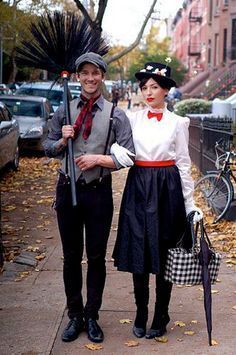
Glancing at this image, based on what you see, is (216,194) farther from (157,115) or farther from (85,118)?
(85,118)

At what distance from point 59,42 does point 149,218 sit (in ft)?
4.77

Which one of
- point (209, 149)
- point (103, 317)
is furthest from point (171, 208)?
point (209, 149)

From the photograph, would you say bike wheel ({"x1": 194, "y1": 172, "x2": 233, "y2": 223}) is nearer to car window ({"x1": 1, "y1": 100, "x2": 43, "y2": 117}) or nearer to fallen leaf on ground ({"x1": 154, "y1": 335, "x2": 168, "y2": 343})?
fallen leaf on ground ({"x1": 154, "y1": 335, "x2": 168, "y2": 343})

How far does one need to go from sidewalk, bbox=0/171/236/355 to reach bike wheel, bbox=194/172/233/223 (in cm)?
225

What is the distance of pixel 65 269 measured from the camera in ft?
15.0

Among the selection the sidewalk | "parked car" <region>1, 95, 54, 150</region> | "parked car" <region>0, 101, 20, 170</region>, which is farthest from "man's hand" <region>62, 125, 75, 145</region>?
"parked car" <region>1, 95, 54, 150</region>

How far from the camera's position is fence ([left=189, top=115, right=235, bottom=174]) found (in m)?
10.3

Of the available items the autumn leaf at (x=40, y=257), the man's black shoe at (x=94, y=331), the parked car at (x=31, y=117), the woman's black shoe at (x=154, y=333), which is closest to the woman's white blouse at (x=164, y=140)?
the woman's black shoe at (x=154, y=333)

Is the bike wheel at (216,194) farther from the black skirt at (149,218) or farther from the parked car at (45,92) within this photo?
the parked car at (45,92)

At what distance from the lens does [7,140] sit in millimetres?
12375

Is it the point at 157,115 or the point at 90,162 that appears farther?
the point at 157,115

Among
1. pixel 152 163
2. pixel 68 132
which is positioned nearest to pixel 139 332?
pixel 152 163

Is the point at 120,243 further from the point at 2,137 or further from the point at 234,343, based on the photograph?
the point at 2,137

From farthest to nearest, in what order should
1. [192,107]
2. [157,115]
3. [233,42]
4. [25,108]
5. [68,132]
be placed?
[233,42] → [192,107] → [25,108] → [157,115] → [68,132]
